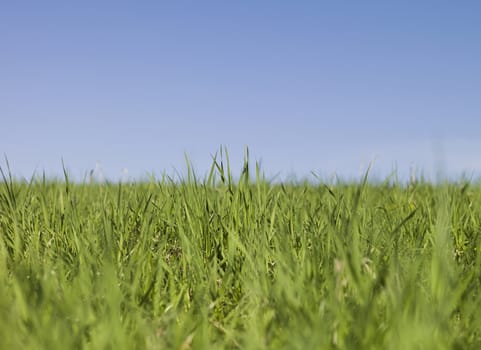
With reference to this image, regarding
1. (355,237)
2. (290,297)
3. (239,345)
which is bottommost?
(239,345)

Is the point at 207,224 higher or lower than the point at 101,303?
higher

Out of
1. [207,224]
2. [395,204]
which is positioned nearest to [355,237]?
[207,224]

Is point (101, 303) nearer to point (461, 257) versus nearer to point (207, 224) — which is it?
point (207, 224)

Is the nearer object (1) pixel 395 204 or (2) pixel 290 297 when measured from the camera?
(2) pixel 290 297

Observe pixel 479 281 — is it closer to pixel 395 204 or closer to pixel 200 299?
pixel 200 299

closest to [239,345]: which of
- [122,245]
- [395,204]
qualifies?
[122,245]

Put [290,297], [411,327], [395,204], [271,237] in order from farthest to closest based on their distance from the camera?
[395,204], [271,237], [290,297], [411,327]

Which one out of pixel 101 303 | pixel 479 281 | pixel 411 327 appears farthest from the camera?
pixel 479 281

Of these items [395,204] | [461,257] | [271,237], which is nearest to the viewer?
[271,237]

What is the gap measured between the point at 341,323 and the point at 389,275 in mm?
204

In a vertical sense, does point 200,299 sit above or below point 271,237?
below

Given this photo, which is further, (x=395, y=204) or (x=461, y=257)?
(x=395, y=204)

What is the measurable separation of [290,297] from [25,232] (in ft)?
5.26

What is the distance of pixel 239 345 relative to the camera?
1382 millimetres
